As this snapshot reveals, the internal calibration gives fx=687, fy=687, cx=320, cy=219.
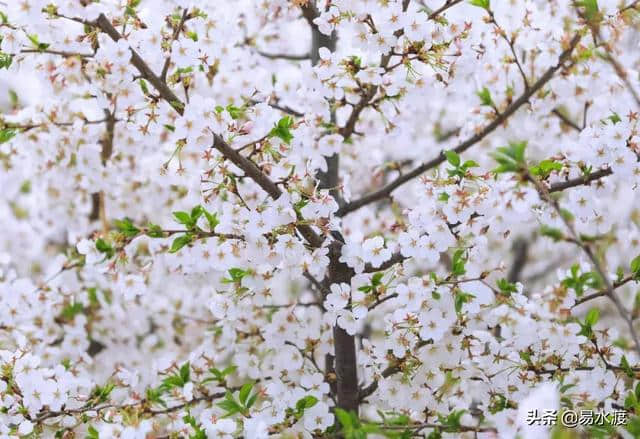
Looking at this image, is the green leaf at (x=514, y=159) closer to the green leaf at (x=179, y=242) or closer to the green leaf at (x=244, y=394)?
the green leaf at (x=179, y=242)

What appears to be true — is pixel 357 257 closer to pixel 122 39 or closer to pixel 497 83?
pixel 122 39

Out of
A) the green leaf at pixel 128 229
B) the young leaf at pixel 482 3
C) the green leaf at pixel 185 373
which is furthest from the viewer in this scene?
the green leaf at pixel 185 373

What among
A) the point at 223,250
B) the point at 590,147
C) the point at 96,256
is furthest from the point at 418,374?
the point at 96,256

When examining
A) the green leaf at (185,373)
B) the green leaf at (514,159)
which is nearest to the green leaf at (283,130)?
the green leaf at (514,159)

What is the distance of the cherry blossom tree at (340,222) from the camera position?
2.65m

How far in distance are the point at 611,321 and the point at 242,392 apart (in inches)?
201

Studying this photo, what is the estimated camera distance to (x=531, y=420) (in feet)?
7.38

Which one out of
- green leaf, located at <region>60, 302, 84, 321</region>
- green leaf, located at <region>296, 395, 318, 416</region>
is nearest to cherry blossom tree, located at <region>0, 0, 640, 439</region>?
green leaf, located at <region>296, 395, 318, 416</region>

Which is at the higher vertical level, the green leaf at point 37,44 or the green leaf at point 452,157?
the green leaf at point 37,44

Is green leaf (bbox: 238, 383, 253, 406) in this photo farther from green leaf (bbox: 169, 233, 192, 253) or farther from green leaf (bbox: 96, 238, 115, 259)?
green leaf (bbox: 96, 238, 115, 259)

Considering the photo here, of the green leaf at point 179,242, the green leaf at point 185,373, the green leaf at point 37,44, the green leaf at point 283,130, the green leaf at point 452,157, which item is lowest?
the green leaf at point 185,373

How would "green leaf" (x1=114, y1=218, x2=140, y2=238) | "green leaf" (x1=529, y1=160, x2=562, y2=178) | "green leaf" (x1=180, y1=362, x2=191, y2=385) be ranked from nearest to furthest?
"green leaf" (x1=529, y1=160, x2=562, y2=178)
"green leaf" (x1=114, y1=218, x2=140, y2=238)
"green leaf" (x1=180, y1=362, x2=191, y2=385)

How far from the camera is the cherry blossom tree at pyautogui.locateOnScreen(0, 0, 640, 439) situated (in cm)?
265

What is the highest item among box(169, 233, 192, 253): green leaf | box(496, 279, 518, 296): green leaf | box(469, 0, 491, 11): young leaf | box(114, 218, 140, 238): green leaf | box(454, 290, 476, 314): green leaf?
box(469, 0, 491, 11): young leaf
